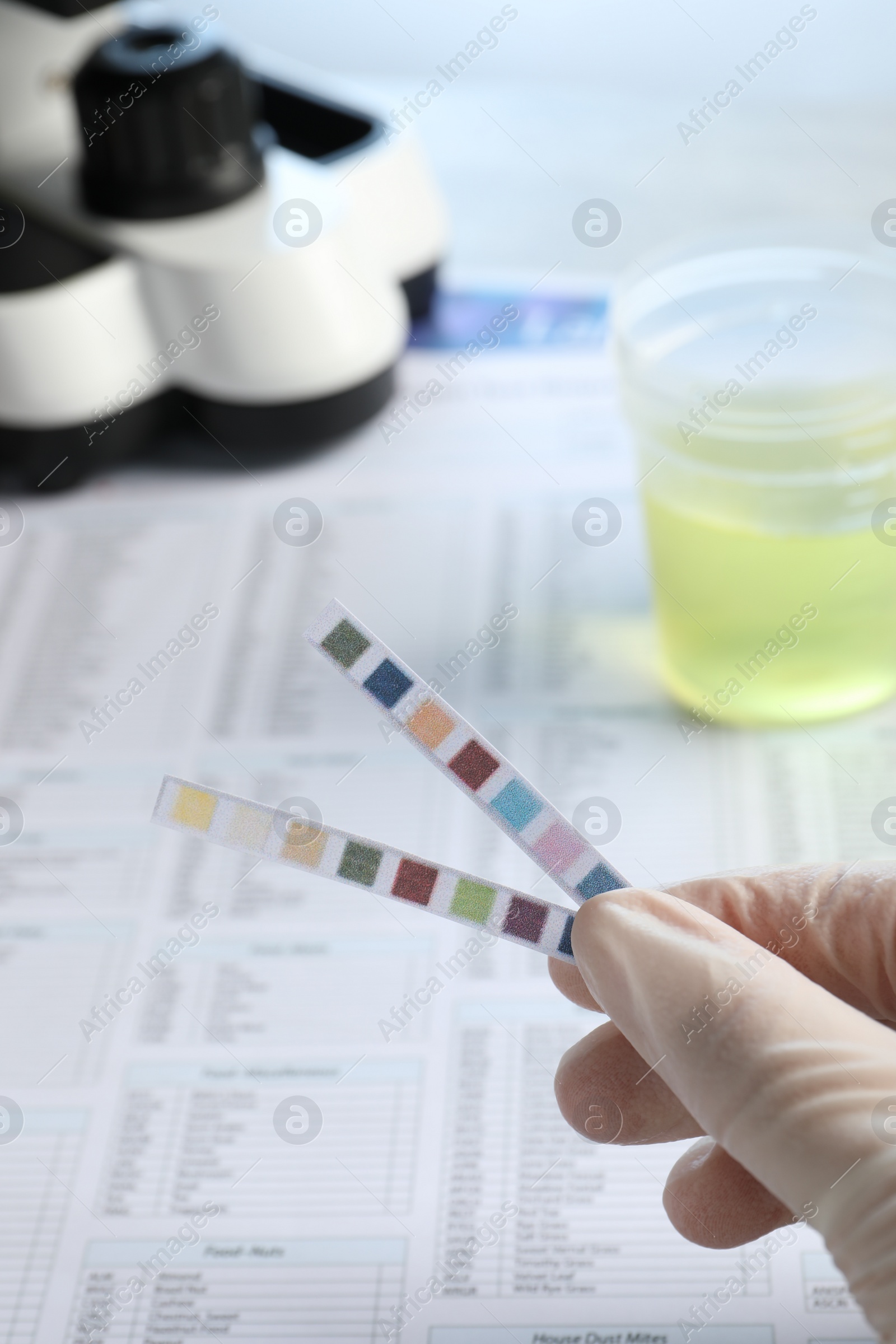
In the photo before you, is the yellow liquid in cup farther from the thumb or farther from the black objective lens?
the black objective lens

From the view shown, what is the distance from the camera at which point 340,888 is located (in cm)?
64

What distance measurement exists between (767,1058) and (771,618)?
293 mm

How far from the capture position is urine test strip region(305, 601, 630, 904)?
0.43 m

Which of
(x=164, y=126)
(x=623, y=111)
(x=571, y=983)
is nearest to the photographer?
(x=571, y=983)

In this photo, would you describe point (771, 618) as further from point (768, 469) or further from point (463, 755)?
point (463, 755)

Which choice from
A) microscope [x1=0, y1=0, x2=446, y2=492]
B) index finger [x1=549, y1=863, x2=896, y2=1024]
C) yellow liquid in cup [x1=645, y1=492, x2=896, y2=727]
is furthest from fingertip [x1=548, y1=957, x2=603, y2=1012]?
microscope [x1=0, y1=0, x2=446, y2=492]

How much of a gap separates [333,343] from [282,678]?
0.73 ft

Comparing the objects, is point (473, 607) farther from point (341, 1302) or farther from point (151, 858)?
point (341, 1302)

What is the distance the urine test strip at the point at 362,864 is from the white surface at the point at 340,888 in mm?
123

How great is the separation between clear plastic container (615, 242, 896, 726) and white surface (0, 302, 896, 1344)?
4 centimetres

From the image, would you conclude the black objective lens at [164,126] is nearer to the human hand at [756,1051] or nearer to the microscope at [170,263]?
the microscope at [170,263]

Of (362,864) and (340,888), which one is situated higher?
(362,864)

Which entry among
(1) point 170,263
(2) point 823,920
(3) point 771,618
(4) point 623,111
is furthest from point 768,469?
(4) point 623,111

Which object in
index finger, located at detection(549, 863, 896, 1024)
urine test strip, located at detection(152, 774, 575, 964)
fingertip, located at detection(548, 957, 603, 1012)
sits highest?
urine test strip, located at detection(152, 774, 575, 964)
